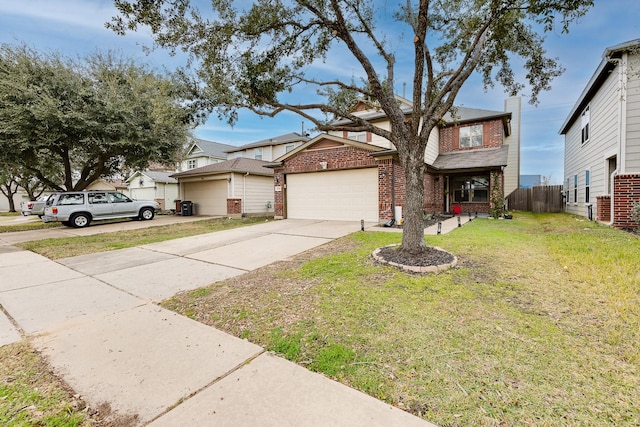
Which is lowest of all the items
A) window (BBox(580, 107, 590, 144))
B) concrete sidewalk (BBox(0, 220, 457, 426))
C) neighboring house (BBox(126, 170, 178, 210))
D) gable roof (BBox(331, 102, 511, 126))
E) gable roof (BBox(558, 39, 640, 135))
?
concrete sidewalk (BBox(0, 220, 457, 426))

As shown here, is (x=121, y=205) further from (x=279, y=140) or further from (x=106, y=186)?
(x=106, y=186)

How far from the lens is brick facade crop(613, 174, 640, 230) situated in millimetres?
8086

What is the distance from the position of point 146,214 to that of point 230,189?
4675mm

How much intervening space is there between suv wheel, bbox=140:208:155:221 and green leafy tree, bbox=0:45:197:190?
249cm

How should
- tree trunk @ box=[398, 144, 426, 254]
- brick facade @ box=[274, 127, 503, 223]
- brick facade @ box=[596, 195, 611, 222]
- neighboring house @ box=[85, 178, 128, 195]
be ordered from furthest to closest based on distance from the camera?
neighboring house @ box=[85, 178, 128, 195]
brick facade @ box=[274, 127, 503, 223]
brick facade @ box=[596, 195, 611, 222]
tree trunk @ box=[398, 144, 426, 254]

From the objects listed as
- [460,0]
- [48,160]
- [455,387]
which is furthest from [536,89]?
[48,160]

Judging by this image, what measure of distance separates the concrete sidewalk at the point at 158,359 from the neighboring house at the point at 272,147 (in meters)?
19.1

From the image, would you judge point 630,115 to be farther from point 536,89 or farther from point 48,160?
point 48,160

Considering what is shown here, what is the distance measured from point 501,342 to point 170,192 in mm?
27963

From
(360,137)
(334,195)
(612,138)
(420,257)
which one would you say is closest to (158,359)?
(420,257)

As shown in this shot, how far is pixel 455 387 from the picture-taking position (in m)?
2.08

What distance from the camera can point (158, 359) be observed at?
2.56 metres

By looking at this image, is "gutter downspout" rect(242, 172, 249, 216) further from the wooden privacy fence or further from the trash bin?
the wooden privacy fence

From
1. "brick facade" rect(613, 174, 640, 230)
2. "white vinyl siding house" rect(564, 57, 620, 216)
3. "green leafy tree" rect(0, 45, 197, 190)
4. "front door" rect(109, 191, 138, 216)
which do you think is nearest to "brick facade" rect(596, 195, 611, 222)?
"white vinyl siding house" rect(564, 57, 620, 216)
